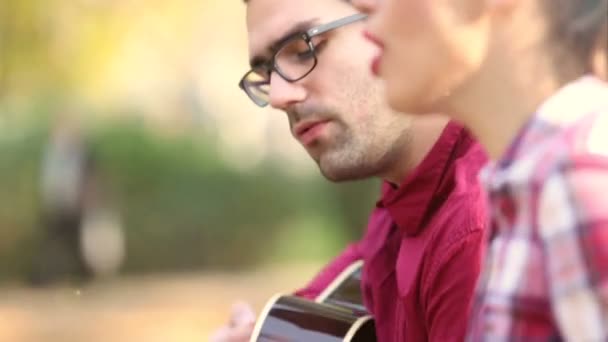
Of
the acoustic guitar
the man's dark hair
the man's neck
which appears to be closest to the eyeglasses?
the man's neck

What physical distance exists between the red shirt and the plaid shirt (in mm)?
542

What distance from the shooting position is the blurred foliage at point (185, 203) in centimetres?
475

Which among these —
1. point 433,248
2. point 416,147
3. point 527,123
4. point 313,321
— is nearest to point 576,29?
point 527,123

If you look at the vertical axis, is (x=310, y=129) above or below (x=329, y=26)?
below

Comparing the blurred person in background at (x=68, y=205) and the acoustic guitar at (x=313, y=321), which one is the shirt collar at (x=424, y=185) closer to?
the acoustic guitar at (x=313, y=321)

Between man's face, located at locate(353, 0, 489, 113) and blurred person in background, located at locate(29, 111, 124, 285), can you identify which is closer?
man's face, located at locate(353, 0, 489, 113)

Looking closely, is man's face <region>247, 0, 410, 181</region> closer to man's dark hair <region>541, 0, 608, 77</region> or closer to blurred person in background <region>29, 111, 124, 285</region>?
man's dark hair <region>541, 0, 608, 77</region>

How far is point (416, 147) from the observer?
1.62 metres

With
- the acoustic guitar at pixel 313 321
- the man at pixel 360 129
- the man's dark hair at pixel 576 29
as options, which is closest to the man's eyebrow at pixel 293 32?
the man at pixel 360 129

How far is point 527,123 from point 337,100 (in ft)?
2.75

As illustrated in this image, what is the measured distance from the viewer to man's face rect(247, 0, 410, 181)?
5.29ft

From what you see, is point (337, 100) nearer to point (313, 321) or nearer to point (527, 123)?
point (313, 321)

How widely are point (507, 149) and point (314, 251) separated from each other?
13.7 ft

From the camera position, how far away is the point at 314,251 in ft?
16.3
